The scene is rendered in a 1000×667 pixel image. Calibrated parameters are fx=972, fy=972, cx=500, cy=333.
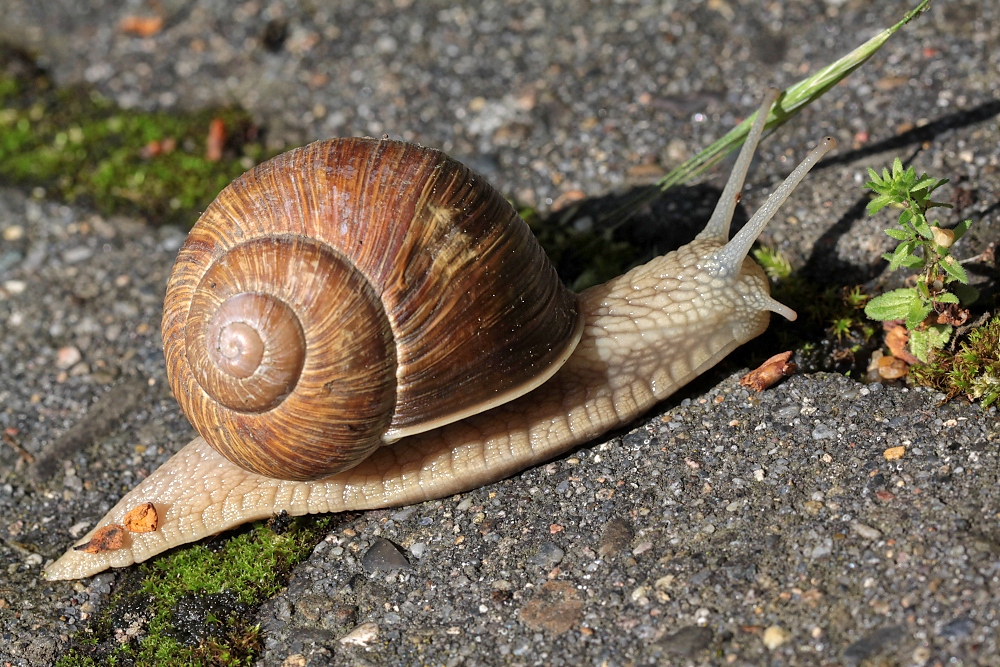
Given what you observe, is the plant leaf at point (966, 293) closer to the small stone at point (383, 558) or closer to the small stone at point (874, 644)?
the small stone at point (874, 644)

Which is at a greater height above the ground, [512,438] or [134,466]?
[134,466]

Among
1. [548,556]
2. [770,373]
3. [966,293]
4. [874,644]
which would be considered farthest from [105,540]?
[966,293]

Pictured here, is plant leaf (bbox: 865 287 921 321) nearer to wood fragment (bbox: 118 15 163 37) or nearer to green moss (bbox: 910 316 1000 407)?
green moss (bbox: 910 316 1000 407)

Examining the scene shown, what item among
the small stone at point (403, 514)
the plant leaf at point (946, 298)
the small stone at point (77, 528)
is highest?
the small stone at point (77, 528)

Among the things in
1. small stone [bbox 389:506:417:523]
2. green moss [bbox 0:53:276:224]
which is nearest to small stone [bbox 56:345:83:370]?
green moss [bbox 0:53:276:224]

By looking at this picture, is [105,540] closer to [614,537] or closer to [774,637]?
[614,537]

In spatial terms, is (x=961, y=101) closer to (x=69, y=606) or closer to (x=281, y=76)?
(x=281, y=76)

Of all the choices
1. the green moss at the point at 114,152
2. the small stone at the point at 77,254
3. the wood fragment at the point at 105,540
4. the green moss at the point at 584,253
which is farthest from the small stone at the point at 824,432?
the small stone at the point at 77,254

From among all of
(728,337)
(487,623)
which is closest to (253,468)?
(487,623)
